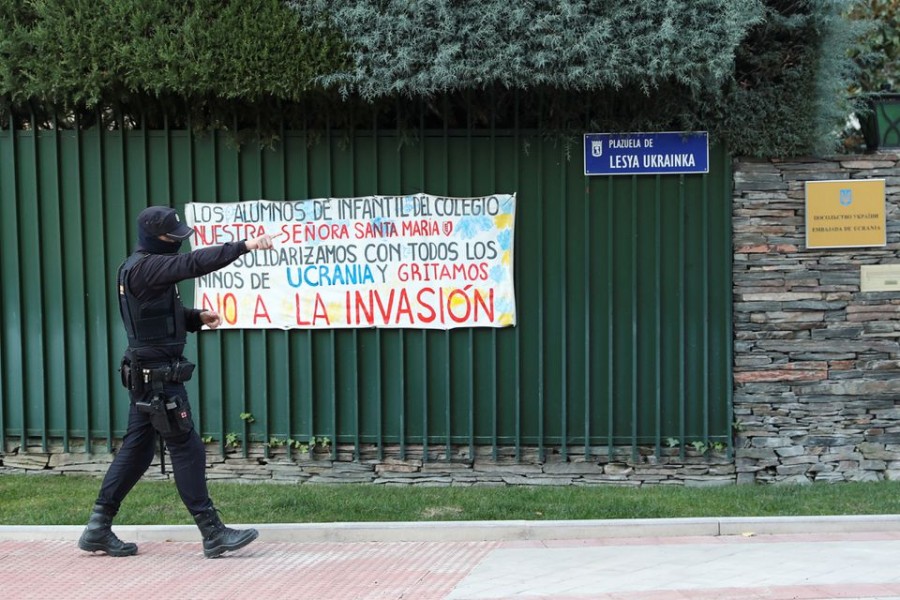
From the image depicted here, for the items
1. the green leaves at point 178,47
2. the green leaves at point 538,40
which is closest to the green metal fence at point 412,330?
the green leaves at point 178,47

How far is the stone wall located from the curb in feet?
4.53

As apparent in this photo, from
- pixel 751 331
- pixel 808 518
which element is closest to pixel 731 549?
pixel 808 518

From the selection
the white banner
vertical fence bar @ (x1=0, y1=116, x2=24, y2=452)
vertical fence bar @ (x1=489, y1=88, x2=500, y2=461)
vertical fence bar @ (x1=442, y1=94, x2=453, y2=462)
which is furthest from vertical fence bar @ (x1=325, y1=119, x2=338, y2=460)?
vertical fence bar @ (x1=0, y1=116, x2=24, y2=452)

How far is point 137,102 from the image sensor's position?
7633 mm

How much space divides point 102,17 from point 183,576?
4.33 m

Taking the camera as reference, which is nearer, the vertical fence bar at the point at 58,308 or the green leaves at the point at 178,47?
the green leaves at the point at 178,47

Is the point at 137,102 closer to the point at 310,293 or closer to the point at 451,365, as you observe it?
the point at 310,293

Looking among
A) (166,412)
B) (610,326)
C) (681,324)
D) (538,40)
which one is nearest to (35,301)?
(166,412)

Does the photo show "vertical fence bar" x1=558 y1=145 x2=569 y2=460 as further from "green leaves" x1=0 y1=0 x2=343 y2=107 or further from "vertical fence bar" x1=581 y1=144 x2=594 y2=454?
"green leaves" x1=0 y1=0 x2=343 y2=107

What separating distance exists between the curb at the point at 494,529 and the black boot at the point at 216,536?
0.53m

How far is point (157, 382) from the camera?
5.43 metres

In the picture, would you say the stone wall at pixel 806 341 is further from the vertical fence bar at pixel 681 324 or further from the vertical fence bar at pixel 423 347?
the vertical fence bar at pixel 423 347

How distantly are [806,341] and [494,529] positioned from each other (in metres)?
3.36

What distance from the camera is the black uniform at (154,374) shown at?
541cm
